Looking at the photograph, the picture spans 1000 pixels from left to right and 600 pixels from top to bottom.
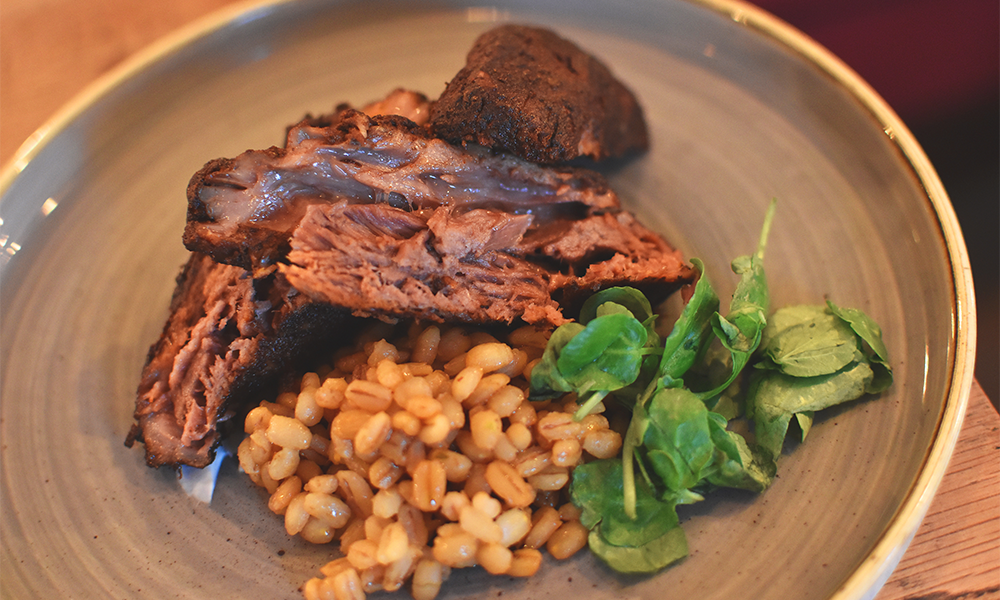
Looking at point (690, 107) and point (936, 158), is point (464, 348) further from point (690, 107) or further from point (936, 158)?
point (936, 158)

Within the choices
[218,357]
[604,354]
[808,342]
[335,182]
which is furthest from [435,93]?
[808,342]

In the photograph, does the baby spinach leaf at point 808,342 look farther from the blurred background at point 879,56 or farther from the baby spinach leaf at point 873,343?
the blurred background at point 879,56

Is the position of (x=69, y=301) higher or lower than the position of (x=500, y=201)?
lower

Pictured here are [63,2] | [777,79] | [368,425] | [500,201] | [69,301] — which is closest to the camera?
[368,425]

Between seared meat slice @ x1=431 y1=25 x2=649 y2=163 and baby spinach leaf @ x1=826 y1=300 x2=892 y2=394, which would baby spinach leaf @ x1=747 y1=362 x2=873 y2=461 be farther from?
seared meat slice @ x1=431 y1=25 x2=649 y2=163

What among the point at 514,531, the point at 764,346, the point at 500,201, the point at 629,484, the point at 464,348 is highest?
the point at 500,201

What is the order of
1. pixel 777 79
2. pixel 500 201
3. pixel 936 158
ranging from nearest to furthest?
pixel 500 201 < pixel 777 79 < pixel 936 158

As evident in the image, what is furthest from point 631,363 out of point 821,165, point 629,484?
point 821,165
